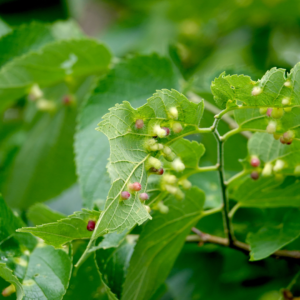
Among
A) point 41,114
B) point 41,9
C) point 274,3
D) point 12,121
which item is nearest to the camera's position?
point 41,114

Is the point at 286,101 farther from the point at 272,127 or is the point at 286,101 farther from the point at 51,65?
the point at 51,65

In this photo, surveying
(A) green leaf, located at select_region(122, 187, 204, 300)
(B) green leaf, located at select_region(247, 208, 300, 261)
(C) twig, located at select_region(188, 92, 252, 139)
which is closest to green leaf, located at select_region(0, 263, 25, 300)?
(A) green leaf, located at select_region(122, 187, 204, 300)

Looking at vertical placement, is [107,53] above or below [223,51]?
above

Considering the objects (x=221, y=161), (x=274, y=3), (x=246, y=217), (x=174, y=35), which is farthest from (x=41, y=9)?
(x=221, y=161)

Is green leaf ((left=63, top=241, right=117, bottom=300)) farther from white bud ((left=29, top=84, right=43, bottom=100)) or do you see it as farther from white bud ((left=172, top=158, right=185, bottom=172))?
white bud ((left=29, top=84, right=43, bottom=100))

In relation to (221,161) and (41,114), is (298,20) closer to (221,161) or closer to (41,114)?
(41,114)

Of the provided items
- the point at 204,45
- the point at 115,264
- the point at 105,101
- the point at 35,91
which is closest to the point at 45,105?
the point at 35,91
